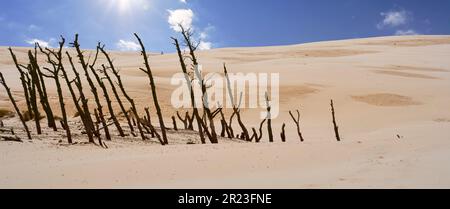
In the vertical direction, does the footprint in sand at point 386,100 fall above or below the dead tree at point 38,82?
above

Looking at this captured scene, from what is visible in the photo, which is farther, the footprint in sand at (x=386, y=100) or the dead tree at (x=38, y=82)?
the footprint in sand at (x=386, y=100)

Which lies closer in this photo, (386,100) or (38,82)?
(38,82)

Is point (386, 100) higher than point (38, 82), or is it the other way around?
point (386, 100)

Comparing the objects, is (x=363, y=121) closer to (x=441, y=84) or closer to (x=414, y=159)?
(x=441, y=84)

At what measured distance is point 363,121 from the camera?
19.8 m

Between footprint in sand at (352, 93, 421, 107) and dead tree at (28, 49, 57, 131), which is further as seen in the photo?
footprint in sand at (352, 93, 421, 107)

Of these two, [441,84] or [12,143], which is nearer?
[12,143]

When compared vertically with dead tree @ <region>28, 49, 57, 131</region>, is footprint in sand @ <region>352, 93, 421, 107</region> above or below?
above
